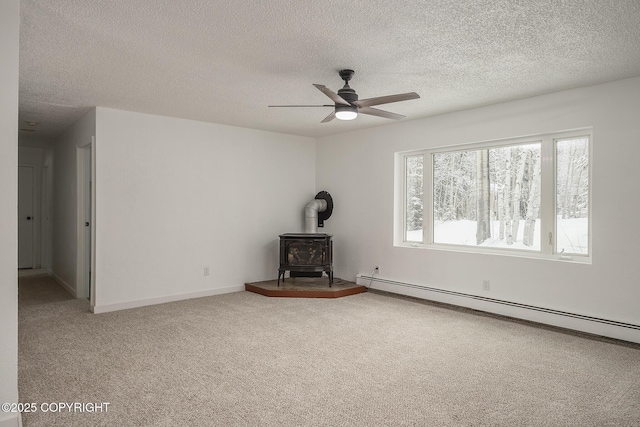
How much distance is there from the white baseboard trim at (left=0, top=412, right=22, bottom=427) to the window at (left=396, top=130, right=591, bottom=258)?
4.56 metres

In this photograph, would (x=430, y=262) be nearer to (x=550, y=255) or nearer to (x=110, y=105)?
(x=550, y=255)

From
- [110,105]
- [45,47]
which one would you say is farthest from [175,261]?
[45,47]

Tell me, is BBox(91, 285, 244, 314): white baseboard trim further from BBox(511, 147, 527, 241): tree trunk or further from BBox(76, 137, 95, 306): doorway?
BBox(511, 147, 527, 241): tree trunk

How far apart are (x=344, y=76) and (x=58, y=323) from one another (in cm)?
377

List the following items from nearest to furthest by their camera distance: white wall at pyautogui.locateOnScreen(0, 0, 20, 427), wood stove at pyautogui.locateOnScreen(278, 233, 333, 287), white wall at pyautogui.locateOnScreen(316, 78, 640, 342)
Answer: white wall at pyautogui.locateOnScreen(0, 0, 20, 427) → white wall at pyautogui.locateOnScreen(316, 78, 640, 342) → wood stove at pyautogui.locateOnScreen(278, 233, 333, 287)

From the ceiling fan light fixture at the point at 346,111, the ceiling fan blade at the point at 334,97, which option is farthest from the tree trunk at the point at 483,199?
the ceiling fan blade at the point at 334,97

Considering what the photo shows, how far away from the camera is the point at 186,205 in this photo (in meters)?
5.52

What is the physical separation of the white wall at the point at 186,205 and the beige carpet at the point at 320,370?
0.71 metres

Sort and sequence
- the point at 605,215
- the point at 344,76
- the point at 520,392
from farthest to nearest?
the point at 605,215 < the point at 344,76 < the point at 520,392

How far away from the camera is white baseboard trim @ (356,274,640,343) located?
3.75 m

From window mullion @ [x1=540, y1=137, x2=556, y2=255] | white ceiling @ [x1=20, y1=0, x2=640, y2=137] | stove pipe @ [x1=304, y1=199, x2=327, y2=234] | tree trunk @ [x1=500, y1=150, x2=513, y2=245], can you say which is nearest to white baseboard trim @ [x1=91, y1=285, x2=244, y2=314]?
stove pipe @ [x1=304, y1=199, x2=327, y2=234]

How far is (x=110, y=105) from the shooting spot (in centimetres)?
472

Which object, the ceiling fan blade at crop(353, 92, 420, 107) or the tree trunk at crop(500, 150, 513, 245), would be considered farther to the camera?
the tree trunk at crop(500, 150, 513, 245)

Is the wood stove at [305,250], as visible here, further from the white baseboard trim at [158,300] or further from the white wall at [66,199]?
the white wall at [66,199]
